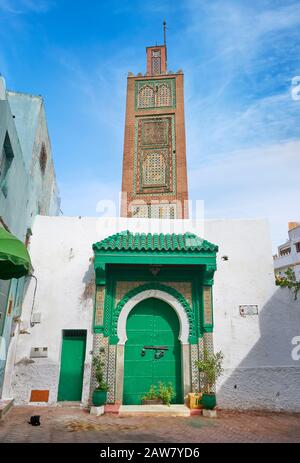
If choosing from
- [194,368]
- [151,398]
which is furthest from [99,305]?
[194,368]

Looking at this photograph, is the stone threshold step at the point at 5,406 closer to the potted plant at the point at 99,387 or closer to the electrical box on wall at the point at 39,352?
the electrical box on wall at the point at 39,352

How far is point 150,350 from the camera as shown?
824cm

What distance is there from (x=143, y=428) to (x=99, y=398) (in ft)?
5.23

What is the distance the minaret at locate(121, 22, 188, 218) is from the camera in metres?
12.4

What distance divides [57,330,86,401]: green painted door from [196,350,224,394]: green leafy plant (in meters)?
3.05

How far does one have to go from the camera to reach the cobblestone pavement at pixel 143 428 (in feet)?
17.2

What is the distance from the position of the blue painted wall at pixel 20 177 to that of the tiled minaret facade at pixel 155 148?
348cm

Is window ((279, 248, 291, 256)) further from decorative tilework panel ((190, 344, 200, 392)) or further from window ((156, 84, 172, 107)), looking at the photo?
decorative tilework panel ((190, 344, 200, 392))

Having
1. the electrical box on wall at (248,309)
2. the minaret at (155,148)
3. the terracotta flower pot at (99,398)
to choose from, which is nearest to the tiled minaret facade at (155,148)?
the minaret at (155,148)

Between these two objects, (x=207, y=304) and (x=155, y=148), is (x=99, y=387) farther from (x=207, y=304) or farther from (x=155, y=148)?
(x=155, y=148)

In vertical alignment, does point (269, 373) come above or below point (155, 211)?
below

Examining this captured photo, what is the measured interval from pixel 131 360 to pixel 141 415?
1392 millimetres

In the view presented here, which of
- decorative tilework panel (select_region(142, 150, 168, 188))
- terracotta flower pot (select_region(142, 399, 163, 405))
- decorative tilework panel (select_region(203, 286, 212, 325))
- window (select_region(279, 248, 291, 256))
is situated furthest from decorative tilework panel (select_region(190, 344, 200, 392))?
window (select_region(279, 248, 291, 256))

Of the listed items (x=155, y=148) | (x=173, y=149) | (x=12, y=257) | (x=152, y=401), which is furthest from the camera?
(x=155, y=148)
